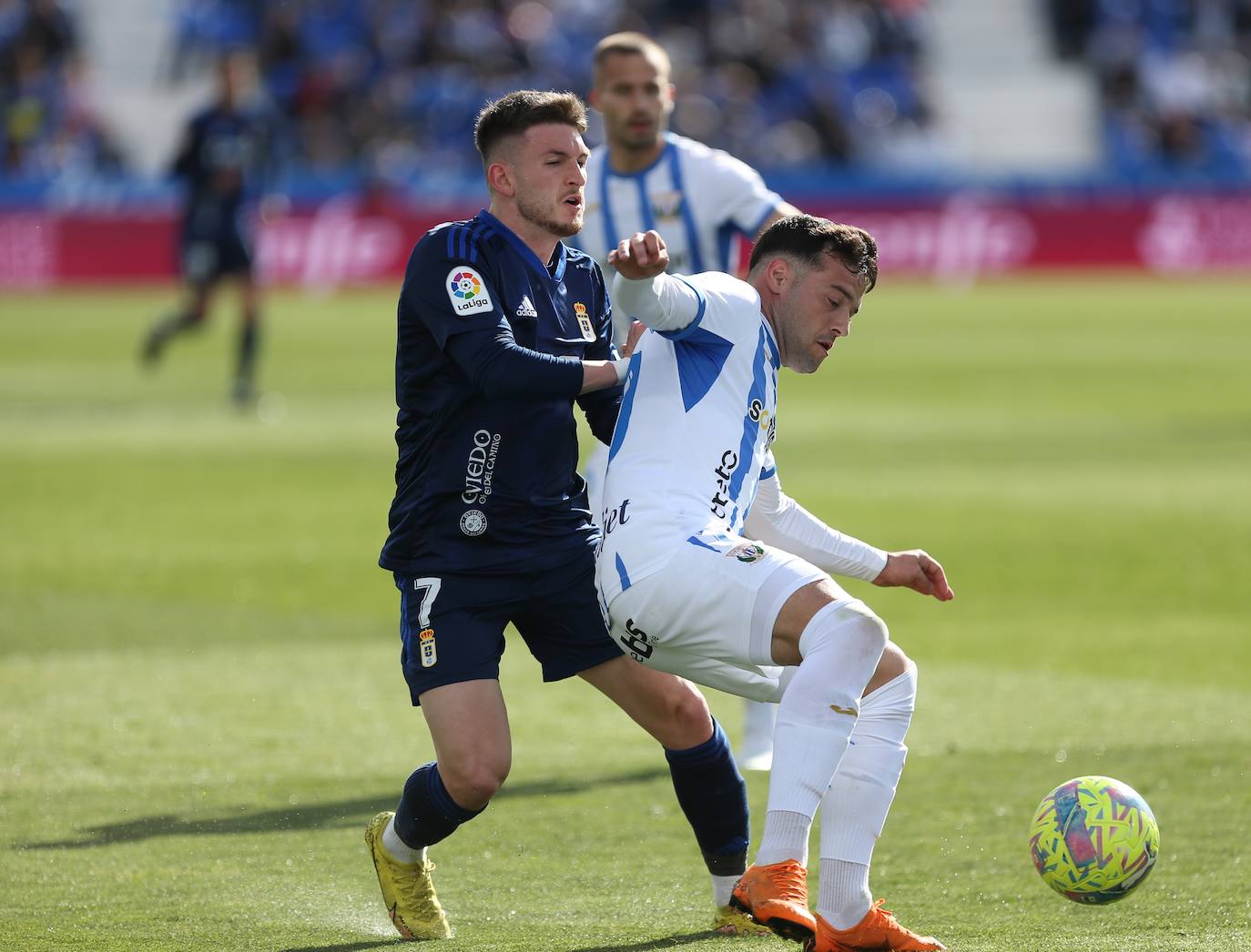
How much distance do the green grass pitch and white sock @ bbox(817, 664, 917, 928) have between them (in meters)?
0.38

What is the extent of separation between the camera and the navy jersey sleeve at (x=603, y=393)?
5.16 m

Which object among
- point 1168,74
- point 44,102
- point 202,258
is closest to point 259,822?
point 202,258

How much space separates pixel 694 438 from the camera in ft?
15.4

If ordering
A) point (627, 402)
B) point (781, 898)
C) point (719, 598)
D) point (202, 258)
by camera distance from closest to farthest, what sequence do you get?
1. point (781, 898)
2. point (719, 598)
3. point (627, 402)
4. point (202, 258)

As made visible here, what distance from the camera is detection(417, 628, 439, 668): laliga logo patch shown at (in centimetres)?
489

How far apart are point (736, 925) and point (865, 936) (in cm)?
59

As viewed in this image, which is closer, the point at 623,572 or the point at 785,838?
the point at 785,838

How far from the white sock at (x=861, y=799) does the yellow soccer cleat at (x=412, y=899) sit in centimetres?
106

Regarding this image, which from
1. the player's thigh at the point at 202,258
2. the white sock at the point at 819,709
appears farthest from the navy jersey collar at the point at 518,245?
the player's thigh at the point at 202,258

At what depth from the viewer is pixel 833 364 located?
22.0 meters

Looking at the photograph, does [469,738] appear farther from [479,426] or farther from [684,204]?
[684,204]

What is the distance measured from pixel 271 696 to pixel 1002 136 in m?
32.4

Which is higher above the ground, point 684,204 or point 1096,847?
point 684,204

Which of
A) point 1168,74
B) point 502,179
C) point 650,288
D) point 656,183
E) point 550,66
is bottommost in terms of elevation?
point 650,288
